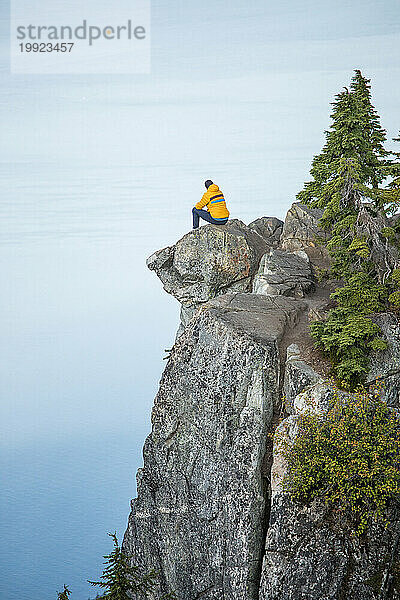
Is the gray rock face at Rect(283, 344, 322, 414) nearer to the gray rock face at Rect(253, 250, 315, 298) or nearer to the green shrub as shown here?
the green shrub

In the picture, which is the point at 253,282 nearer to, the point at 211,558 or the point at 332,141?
the point at 332,141

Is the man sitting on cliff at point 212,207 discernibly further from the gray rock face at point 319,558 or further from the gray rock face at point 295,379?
the gray rock face at point 319,558

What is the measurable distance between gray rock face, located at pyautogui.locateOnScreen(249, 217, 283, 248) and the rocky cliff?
4.65m

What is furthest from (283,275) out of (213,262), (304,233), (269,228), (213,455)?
(213,455)

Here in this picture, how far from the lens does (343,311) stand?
65.6 feet

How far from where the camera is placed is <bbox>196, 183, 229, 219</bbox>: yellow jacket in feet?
89.6

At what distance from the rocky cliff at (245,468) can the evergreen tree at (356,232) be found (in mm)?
705

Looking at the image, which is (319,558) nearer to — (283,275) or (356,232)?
(356,232)

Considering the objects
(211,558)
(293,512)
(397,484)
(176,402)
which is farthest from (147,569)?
(397,484)

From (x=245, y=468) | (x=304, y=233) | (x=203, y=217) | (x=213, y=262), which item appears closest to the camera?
(x=245, y=468)

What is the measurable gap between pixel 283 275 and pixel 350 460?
974 centimetres

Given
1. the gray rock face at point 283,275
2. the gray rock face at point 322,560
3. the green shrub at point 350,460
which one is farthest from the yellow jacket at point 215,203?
the gray rock face at point 322,560

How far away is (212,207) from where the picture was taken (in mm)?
27328

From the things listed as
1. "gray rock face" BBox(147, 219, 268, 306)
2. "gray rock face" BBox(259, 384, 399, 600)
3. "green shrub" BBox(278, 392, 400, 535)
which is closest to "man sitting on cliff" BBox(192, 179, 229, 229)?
"gray rock face" BBox(147, 219, 268, 306)
